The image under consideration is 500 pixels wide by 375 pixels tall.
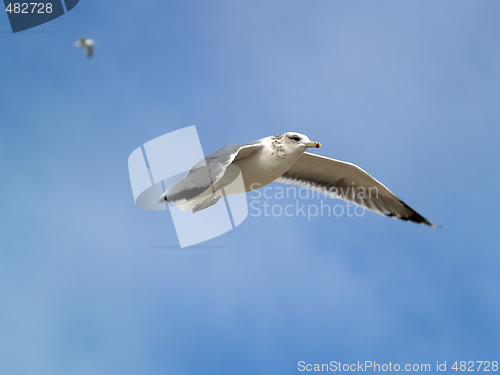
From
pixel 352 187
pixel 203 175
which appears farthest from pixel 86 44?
pixel 352 187

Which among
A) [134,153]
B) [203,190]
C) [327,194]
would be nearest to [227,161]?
[203,190]

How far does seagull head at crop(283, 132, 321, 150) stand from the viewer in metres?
5.35

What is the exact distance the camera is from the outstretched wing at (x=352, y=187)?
6.52m

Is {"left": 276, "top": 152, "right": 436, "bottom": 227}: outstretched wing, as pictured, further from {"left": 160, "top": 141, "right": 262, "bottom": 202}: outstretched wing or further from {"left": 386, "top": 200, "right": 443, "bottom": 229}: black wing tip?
{"left": 160, "top": 141, "right": 262, "bottom": 202}: outstretched wing

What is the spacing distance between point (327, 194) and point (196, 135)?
2.23 metres

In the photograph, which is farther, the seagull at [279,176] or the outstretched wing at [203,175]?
the seagull at [279,176]

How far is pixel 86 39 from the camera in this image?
5668 mm

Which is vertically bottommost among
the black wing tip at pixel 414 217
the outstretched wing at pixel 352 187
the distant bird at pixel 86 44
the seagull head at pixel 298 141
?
the black wing tip at pixel 414 217

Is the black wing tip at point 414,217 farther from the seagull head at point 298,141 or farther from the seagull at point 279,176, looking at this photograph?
the seagull head at point 298,141

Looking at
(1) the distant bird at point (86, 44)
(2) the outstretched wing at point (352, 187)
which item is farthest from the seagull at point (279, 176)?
(1) the distant bird at point (86, 44)

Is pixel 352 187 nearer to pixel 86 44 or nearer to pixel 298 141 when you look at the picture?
pixel 298 141

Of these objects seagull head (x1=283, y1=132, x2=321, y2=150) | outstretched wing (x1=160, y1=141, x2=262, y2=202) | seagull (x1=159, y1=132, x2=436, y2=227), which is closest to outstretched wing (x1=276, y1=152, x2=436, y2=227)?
seagull (x1=159, y1=132, x2=436, y2=227)

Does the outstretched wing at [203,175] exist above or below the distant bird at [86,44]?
below

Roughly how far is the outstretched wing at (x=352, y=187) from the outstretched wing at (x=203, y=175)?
5.91 feet
